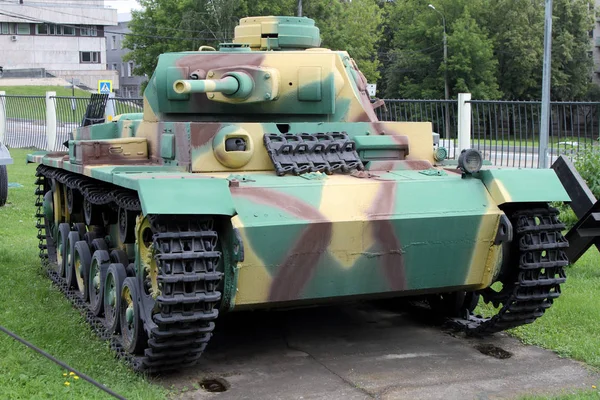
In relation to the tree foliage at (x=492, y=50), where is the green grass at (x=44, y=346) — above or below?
below

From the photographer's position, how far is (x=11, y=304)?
28.4 ft

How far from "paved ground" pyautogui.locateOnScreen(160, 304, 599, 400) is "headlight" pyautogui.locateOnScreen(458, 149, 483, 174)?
1557mm

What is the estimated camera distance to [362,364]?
278 inches

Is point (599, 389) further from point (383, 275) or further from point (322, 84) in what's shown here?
point (322, 84)

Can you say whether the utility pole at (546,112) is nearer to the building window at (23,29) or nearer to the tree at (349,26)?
the tree at (349,26)

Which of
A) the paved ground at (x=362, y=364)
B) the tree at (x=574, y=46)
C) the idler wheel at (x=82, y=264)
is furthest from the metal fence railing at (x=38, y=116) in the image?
the tree at (x=574, y=46)

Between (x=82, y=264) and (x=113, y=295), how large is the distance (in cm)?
123

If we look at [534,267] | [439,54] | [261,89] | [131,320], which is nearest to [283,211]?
[131,320]

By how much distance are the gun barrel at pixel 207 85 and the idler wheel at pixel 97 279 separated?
1760 mm

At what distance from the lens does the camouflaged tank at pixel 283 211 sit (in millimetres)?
6141

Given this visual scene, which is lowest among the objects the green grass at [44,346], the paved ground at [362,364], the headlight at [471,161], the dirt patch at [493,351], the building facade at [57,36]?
the dirt patch at [493,351]

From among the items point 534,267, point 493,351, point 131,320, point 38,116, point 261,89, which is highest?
point 261,89

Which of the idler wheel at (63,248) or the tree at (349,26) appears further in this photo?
the tree at (349,26)

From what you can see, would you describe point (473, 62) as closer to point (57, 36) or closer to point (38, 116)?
point (38, 116)
